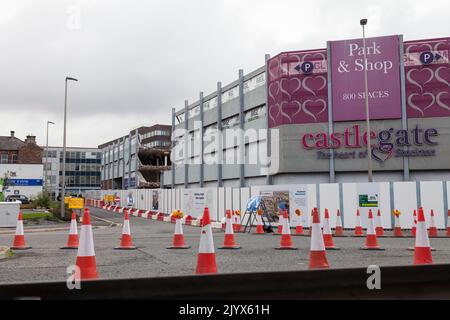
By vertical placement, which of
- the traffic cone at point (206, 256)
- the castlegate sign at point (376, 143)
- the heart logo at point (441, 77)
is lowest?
the traffic cone at point (206, 256)

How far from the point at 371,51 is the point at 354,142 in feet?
21.4

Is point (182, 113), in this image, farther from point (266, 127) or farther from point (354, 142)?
A: point (354, 142)

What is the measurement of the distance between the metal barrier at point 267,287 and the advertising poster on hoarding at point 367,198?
17441 mm

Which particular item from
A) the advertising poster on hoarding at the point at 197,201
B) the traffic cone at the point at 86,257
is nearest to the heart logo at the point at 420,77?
the advertising poster on hoarding at the point at 197,201

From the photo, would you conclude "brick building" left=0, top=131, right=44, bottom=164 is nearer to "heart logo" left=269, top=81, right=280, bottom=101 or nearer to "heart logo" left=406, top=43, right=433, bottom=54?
"heart logo" left=269, top=81, right=280, bottom=101

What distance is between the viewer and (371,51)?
3231 centimetres

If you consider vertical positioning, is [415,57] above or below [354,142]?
above

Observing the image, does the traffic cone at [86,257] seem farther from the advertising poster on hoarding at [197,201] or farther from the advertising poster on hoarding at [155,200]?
the advertising poster on hoarding at [155,200]

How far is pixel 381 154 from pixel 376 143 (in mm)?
830

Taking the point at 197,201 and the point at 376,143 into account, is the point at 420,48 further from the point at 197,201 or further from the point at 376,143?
the point at 197,201

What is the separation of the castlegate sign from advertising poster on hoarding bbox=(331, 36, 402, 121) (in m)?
1.19

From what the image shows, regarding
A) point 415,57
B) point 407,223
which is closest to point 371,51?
point 415,57

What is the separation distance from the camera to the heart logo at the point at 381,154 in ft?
→ 103

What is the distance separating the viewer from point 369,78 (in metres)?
32.1
